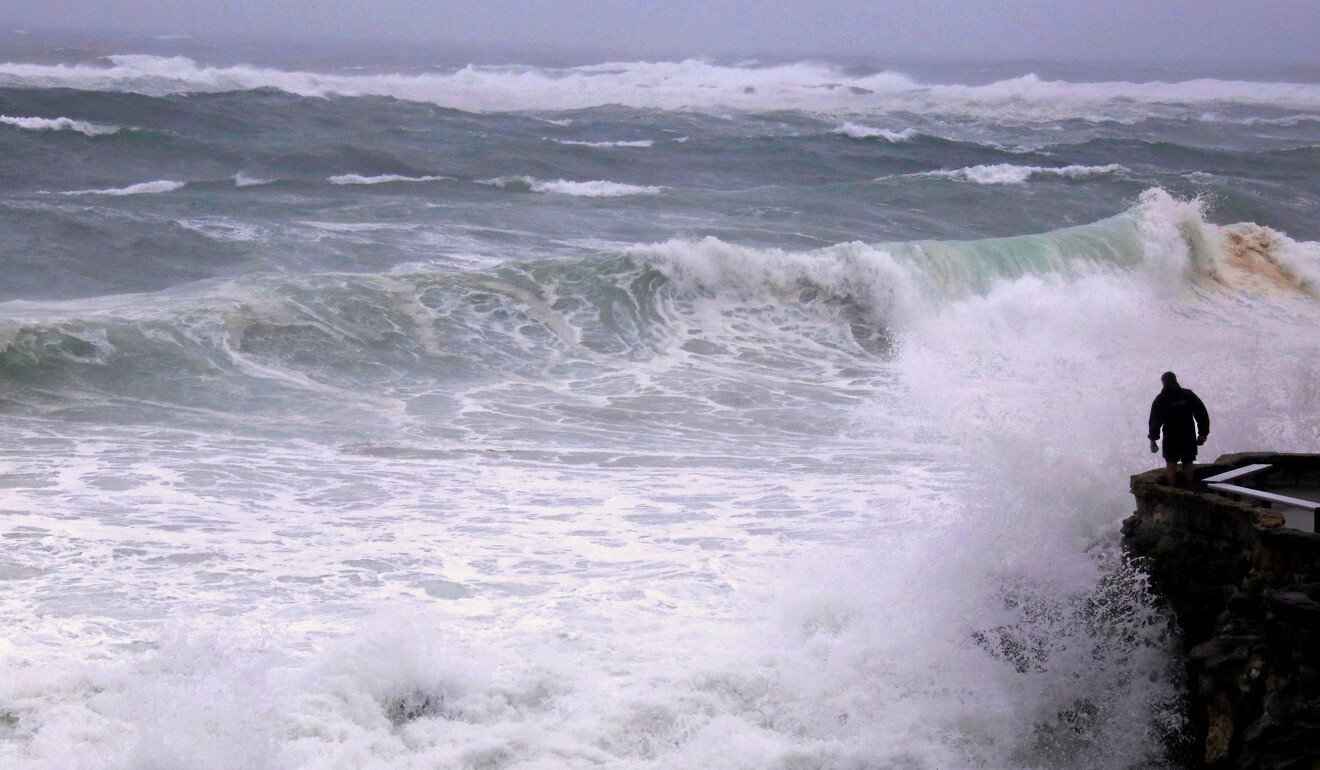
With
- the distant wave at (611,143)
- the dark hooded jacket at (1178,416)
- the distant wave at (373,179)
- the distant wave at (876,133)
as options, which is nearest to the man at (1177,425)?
the dark hooded jacket at (1178,416)

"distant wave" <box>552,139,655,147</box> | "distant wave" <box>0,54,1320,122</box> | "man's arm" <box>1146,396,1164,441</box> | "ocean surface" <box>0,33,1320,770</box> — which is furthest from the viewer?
"distant wave" <box>0,54,1320,122</box>

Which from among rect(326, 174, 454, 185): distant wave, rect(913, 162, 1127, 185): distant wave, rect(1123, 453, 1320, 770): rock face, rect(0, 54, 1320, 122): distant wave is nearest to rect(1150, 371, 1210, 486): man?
rect(1123, 453, 1320, 770): rock face

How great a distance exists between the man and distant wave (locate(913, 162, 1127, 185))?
76.6 ft

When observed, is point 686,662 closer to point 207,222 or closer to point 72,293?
point 72,293

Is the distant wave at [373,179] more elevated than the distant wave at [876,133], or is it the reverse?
the distant wave at [876,133]

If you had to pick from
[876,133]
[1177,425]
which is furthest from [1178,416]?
[876,133]

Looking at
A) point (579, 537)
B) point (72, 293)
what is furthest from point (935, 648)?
point (72, 293)

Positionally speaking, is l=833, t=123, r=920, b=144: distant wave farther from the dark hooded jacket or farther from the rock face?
the rock face

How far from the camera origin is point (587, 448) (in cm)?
1175

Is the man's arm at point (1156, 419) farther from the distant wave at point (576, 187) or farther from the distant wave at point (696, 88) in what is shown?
the distant wave at point (696, 88)

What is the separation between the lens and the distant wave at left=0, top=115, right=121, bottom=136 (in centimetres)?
2866

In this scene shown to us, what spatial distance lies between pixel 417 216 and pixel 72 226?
534cm

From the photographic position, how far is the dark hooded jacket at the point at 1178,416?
7230 millimetres

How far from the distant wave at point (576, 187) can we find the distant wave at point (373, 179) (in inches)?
44.7
